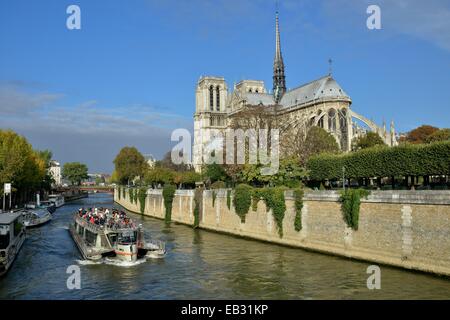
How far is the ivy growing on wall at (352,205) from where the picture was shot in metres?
27.9

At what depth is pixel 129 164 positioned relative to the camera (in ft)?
366

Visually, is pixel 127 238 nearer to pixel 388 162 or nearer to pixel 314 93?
pixel 388 162

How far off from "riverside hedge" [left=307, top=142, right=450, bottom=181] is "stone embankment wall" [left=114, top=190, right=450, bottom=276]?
461cm

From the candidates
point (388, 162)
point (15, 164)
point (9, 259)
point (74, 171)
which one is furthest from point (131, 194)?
point (74, 171)

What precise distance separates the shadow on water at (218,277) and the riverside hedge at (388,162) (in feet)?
24.5

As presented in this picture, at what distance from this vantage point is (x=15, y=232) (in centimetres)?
3309

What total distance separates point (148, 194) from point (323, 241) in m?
42.7

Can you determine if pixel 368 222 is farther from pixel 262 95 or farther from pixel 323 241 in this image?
pixel 262 95

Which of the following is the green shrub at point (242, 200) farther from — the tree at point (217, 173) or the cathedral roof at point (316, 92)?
the cathedral roof at point (316, 92)

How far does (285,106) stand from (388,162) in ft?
201

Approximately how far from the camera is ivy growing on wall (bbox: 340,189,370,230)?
27.9 meters

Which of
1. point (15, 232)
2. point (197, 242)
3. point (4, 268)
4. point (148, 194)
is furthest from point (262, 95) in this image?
point (4, 268)
